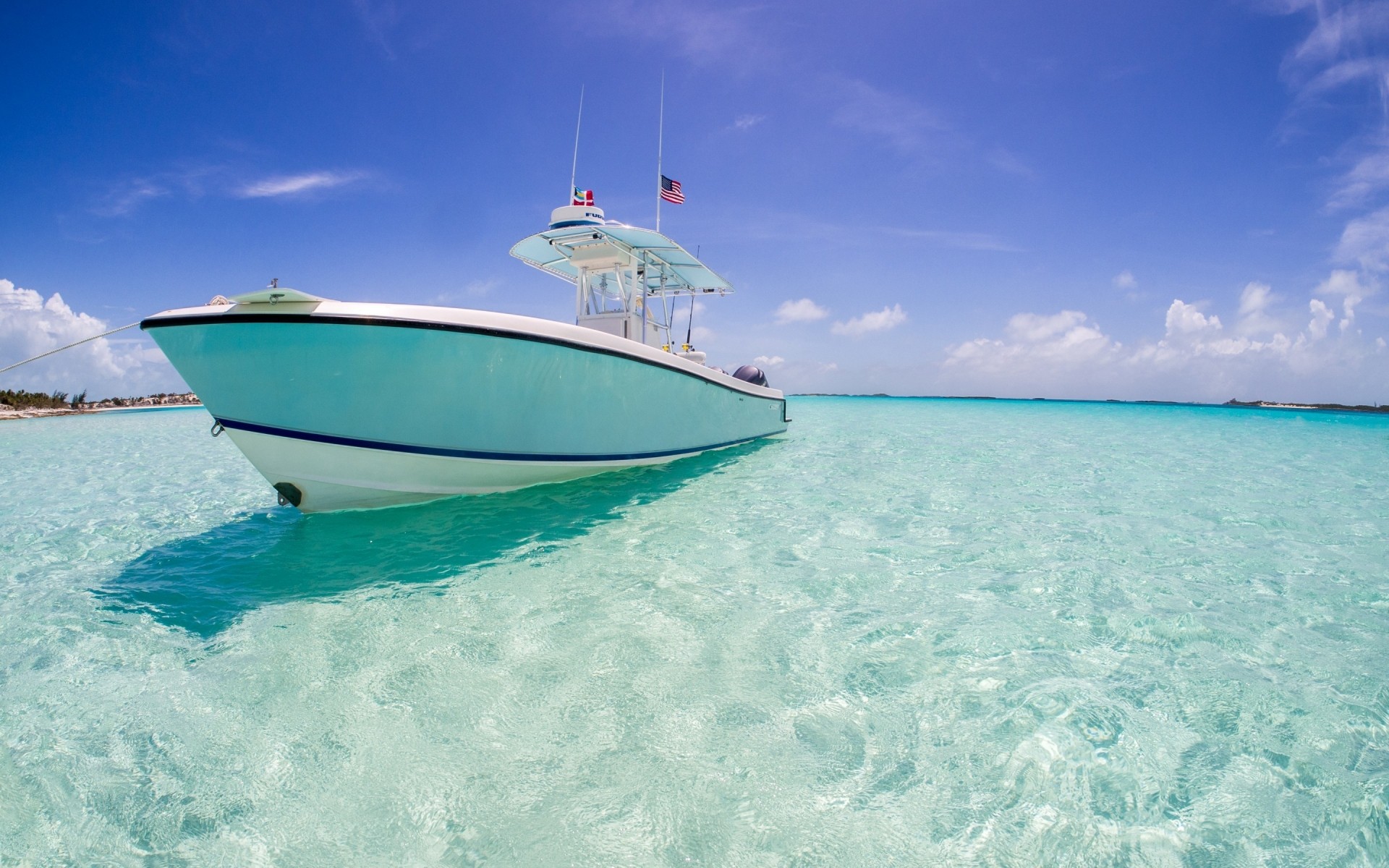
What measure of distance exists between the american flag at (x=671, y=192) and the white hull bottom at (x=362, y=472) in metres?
5.83

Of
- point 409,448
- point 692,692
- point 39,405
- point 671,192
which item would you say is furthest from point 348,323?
point 39,405

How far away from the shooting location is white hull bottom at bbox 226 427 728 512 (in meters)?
4.32

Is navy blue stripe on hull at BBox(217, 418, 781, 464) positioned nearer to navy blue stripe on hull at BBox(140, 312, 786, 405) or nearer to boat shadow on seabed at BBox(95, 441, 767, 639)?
boat shadow on seabed at BBox(95, 441, 767, 639)

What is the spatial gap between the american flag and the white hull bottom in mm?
5826

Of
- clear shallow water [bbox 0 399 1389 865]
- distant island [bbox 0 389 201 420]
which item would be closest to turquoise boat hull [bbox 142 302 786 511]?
clear shallow water [bbox 0 399 1389 865]

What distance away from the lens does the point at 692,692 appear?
81.9 inches

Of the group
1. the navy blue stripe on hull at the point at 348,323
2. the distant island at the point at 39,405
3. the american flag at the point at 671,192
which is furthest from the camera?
the distant island at the point at 39,405

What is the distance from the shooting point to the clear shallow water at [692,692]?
4.75 feet

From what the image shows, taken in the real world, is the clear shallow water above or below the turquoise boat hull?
below

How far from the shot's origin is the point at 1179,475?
7.67m

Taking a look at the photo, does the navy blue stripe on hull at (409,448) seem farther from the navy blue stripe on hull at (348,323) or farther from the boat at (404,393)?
the navy blue stripe on hull at (348,323)

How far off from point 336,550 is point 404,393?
1.21 m

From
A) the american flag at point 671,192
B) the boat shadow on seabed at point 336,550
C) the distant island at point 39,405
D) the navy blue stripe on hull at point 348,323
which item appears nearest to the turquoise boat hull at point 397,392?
the navy blue stripe on hull at point 348,323

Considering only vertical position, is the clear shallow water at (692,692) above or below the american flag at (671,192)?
below
